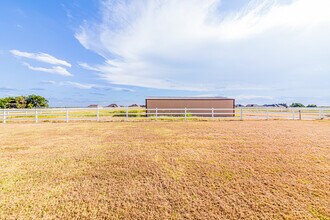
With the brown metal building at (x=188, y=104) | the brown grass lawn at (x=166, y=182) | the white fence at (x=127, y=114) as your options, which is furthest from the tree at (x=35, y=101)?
the brown grass lawn at (x=166, y=182)

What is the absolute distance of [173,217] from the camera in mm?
2359

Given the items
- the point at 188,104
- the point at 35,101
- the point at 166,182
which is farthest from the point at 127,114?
the point at 35,101

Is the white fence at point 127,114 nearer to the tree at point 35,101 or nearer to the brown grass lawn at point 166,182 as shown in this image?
the brown grass lawn at point 166,182

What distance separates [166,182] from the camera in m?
3.17

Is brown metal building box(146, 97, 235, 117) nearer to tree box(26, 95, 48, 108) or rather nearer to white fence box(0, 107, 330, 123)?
white fence box(0, 107, 330, 123)

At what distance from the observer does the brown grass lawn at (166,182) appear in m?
2.47

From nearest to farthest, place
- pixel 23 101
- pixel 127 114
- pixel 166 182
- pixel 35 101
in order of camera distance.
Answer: pixel 166 182
pixel 127 114
pixel 23 101
pixel 35 101

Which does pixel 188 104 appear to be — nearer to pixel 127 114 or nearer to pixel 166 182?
pixel 127 114

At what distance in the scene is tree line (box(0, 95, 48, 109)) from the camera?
31156mm

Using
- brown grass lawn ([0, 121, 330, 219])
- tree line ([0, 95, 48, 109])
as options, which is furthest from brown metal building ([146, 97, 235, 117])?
tree line ([0, 95, 48, 109])

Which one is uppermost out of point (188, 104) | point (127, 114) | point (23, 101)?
point (23, 101)

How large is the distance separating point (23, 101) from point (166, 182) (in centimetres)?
4223

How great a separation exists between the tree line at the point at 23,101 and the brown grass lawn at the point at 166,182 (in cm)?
3598

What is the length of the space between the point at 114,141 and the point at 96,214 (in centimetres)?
373
